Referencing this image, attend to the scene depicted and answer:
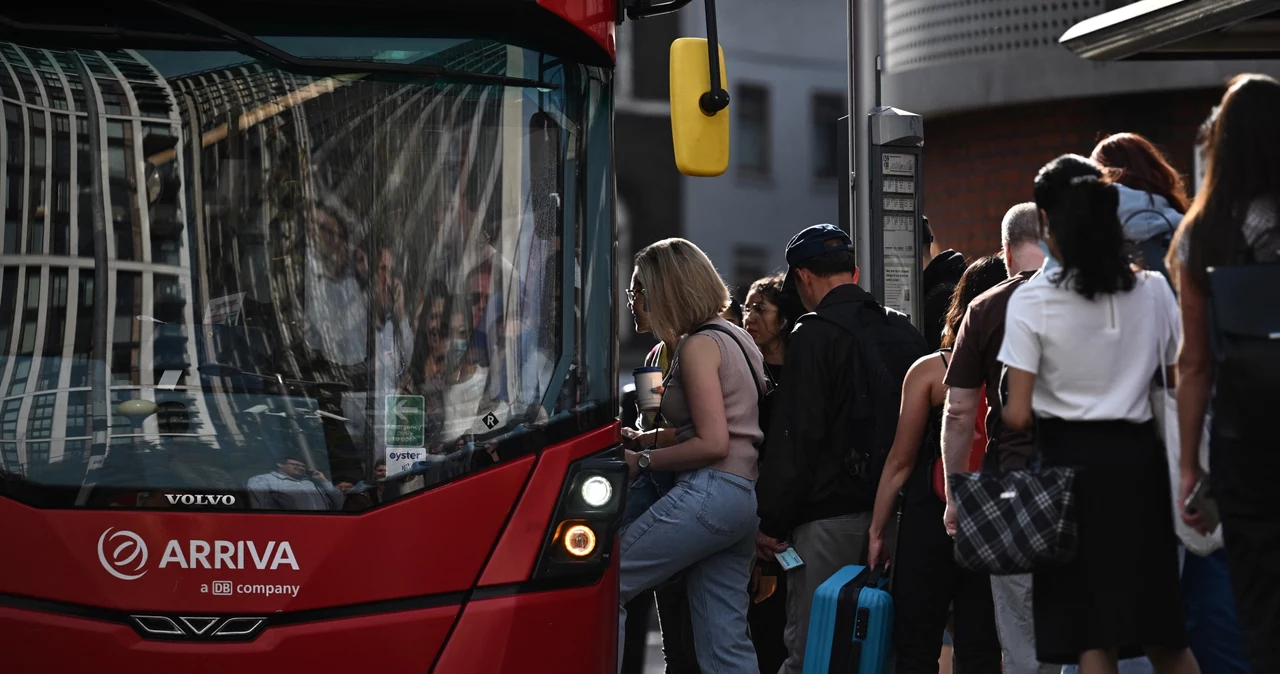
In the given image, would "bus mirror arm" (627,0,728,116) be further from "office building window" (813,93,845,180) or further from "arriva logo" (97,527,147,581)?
"office building window" (813,93,845,180)

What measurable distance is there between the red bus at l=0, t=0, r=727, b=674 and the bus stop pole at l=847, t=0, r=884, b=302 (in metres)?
2.76

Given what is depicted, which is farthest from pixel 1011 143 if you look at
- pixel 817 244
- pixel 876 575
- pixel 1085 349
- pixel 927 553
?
pixel 1085 349

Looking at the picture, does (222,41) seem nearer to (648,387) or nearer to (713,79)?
(713,79)

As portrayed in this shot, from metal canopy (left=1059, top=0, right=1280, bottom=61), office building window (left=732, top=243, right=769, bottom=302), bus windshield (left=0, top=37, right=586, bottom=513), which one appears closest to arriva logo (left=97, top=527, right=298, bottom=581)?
bus windshield (left=0, top=37, right=586, bottom=513)

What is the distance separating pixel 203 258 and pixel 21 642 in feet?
3.89

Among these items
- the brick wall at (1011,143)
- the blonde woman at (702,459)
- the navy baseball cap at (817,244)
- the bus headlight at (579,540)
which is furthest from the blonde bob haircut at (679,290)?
the brick wall at (1011,143)

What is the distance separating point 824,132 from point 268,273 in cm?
2946

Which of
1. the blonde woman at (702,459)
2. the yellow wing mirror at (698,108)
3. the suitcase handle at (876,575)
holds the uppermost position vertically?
the yellow wing mirror at (698,108)

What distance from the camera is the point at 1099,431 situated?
4.51 metres

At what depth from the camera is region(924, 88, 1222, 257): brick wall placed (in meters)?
11.1

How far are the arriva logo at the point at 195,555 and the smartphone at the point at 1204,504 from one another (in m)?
2.40

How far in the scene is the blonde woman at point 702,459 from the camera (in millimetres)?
6000

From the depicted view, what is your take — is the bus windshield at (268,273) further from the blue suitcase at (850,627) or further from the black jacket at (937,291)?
the black jacket at (937,291)

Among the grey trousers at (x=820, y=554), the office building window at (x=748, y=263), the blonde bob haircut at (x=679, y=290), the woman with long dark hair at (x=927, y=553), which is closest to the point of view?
the woman with long dark hair at (x=927, y=553)
